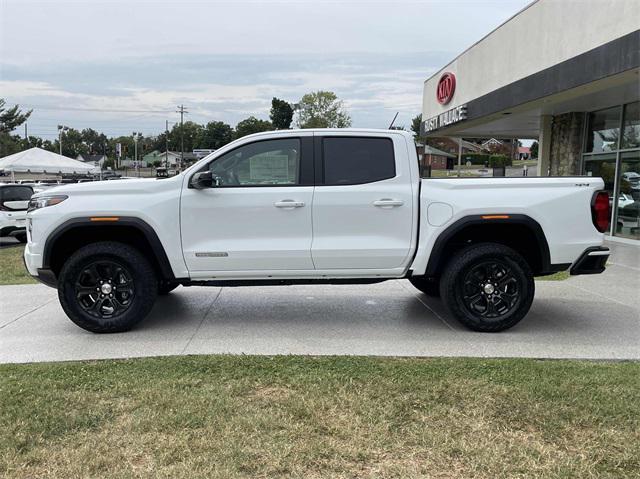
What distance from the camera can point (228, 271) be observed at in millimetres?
5359

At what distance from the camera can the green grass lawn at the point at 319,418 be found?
9.78ft

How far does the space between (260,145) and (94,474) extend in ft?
11.2

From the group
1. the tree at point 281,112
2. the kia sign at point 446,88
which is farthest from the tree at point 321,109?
the kia sign at point 446,88

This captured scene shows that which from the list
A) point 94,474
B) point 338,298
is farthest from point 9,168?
point 94,474

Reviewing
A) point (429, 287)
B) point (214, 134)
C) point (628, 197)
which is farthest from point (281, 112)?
point (429, 287)

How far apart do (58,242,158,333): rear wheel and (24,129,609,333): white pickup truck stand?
0.4 inches

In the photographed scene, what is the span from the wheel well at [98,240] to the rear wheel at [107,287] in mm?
134

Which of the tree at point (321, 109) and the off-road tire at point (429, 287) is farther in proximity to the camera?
the tree at point (321, 109)

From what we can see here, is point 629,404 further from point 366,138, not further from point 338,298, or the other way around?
point 338,298

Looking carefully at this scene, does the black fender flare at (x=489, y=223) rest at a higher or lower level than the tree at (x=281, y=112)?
lower

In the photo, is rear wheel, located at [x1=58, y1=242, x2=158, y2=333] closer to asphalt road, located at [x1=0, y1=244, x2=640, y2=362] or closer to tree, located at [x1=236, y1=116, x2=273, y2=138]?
asphalt road, located at [x1=0, y1=244, x2=640, y2=362]

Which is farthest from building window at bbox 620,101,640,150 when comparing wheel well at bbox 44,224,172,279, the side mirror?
wheel well at bbox 44,224,172,279

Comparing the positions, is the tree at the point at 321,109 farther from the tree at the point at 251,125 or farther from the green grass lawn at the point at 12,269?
the green grass lawn at the point at 12,269

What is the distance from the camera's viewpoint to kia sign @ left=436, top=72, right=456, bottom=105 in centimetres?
1856
